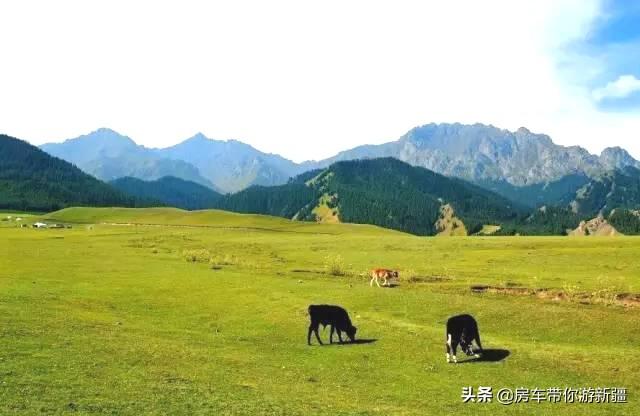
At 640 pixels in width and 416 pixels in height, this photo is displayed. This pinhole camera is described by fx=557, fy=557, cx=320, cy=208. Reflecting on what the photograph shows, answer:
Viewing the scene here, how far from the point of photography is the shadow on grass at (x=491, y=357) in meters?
26.1

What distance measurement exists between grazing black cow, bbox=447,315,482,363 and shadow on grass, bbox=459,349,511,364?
1.08 ft

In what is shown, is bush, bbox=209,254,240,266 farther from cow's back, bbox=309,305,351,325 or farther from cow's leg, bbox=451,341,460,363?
cow's leg, bbox=451,341,460,363

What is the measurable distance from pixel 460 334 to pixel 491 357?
6.05 feet

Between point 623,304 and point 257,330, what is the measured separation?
2742cm

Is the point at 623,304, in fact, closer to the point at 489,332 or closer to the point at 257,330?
the point at 489,332

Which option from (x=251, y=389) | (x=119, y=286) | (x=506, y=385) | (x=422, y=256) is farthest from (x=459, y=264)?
(x=251, y=389)

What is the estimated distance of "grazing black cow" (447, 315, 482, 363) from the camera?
2631cm

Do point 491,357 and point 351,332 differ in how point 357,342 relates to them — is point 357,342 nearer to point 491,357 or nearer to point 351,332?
point 351,332

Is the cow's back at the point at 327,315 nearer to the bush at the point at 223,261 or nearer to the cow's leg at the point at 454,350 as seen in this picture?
the cow's leg at the point at 454,350

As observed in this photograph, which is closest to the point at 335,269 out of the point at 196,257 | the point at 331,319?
the point at 196,257

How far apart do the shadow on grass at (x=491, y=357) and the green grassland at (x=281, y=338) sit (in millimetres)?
392

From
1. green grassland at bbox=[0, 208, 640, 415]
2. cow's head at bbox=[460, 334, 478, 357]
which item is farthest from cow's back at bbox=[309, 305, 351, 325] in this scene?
cow's head at bbox=[460, 334, 478, 357]

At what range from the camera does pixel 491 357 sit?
26.7 meters

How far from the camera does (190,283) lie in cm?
5009
